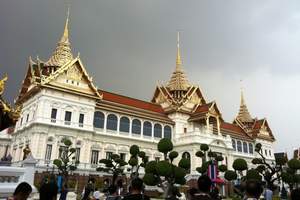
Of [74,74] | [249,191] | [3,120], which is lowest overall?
[249,191]

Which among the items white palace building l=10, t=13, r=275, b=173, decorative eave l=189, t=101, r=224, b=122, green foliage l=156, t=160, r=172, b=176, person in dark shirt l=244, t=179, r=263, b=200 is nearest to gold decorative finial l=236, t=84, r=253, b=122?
white palace building l=10, t=13, r=275, b=173

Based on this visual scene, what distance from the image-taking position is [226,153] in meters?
43.7

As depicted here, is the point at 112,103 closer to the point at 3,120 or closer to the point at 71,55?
the point at 71,55

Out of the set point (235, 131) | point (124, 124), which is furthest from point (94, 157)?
point (235, 131)

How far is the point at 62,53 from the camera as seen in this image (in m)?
41.4

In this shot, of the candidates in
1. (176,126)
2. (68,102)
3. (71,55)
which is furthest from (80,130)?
(176,126)

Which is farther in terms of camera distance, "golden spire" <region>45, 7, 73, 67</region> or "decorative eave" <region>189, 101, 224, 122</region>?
"decorative eave" <region>189, 101, 224, 122</region>

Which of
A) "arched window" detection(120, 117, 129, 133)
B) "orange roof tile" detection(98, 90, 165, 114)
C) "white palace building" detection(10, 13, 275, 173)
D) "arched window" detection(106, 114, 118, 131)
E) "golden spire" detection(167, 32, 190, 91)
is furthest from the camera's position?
"golden spire" detection(167, 32, 190, 91)

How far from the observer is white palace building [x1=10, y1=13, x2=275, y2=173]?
108ft

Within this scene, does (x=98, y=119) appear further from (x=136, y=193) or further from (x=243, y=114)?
(x=243, y=114)

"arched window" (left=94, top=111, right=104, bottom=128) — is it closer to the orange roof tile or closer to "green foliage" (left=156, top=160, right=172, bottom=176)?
the orange roof tile

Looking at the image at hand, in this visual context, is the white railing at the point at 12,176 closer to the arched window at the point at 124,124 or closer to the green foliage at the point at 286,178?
the green foliage at the point at 286,178

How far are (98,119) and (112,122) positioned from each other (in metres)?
2.08

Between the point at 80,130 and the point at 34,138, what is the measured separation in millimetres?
5148
